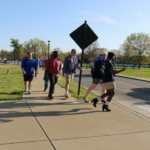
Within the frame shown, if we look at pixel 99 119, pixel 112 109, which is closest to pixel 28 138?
pixel 99 119

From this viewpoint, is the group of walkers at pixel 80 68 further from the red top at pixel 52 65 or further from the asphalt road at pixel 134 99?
the asphalt road at pixel 134 99

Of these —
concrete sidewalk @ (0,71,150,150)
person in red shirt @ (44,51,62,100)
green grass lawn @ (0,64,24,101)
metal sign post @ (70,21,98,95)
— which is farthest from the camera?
metal sign post @ (70,21,98,95)

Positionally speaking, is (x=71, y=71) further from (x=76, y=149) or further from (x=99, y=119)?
(x=76, y=149)

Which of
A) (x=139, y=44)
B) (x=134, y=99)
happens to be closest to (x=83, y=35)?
(x=134, y=99)

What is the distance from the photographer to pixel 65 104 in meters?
5.74

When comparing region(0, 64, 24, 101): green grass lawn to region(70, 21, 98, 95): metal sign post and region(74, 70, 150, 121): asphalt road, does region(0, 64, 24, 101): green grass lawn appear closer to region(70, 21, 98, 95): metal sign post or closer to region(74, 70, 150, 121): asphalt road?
region(70, 21, 98, 95): metal sign post

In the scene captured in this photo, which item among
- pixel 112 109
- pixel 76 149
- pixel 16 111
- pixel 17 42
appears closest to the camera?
pixel 76 149

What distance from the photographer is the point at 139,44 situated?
55781mm

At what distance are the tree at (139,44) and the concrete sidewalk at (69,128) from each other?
54.3 m

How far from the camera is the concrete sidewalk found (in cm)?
301

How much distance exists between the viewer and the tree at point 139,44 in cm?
5522

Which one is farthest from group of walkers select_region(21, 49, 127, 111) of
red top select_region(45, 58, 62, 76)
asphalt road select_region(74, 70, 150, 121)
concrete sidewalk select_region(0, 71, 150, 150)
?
asphalt road select_region(74, 70, 150, 121)

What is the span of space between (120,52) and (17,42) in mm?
34557

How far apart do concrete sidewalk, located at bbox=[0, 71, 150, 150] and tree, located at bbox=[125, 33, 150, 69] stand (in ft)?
178
